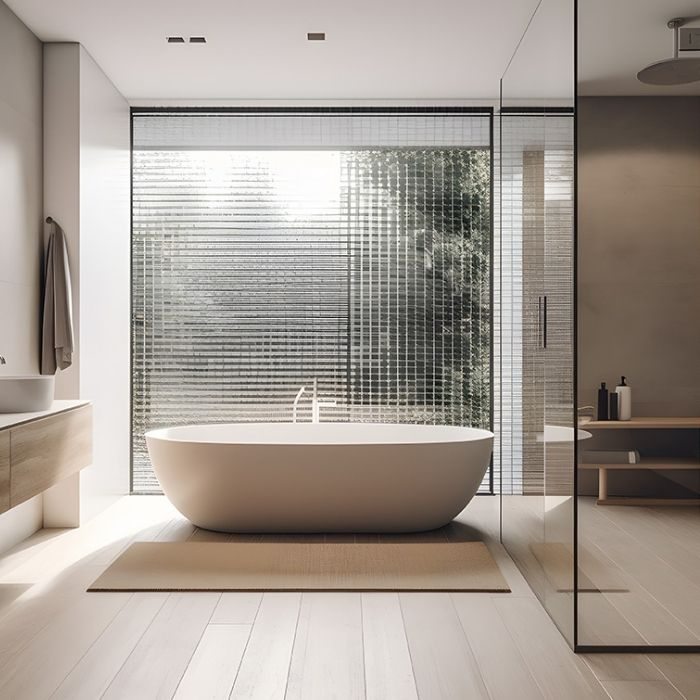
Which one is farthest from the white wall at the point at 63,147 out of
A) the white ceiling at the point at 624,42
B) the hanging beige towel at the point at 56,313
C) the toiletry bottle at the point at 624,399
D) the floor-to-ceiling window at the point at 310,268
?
the toiletry bottle at the point at 624,399

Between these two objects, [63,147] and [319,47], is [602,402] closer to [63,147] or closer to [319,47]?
[319,47]

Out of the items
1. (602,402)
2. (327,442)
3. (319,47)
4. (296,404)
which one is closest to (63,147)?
(319,47)

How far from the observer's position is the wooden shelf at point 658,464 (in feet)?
8.45

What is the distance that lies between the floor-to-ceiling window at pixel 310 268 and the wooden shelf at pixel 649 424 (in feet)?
9.42

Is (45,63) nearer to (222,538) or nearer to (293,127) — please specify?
(293,127)

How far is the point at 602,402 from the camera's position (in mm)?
2684

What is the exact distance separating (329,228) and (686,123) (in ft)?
10.7

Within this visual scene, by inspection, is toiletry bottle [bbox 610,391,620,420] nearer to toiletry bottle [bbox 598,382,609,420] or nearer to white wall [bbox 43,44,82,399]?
toiletry bottle [bbox 598,382,609,420]

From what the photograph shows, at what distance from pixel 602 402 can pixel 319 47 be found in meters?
2.89

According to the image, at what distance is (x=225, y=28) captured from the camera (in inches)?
168

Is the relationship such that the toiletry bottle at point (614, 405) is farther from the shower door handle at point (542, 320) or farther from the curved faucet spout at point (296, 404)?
the curved faucet spout at point (296, 404)

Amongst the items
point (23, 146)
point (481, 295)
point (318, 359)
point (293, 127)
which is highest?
point (293, 127)

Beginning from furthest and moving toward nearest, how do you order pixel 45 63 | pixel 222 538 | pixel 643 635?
pixel 45 63 < pixel 222 538 < pixel 643 635

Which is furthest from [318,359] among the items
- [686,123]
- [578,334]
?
[686,123]
